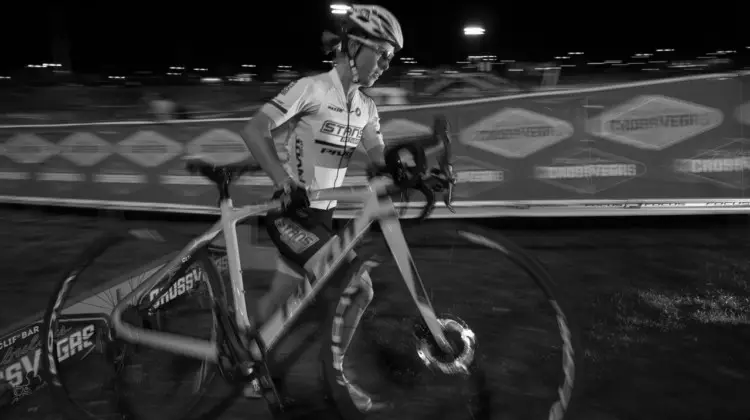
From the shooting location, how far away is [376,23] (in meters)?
2.70

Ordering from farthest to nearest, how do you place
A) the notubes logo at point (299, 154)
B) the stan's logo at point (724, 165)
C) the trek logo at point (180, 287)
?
the stan's logo at point (724, 165) → the trek logo at point (180, 287) → the notubes logo at point (299, 154)

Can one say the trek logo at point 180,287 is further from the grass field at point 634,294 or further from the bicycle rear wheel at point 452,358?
the bicycle rear wheel at point 452,358

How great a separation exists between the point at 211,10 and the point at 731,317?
49.7 m

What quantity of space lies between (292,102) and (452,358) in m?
1.40

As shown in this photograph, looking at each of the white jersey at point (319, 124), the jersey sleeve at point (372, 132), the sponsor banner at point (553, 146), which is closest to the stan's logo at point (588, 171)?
the sponsor banner at point (553, 146)

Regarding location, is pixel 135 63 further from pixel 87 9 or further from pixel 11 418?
pixel 11 418

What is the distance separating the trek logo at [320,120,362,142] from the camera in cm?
289

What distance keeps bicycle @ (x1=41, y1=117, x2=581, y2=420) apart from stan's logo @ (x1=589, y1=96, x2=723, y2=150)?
5502mm

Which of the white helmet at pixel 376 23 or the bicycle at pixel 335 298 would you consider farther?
the white helmet at pixel 376 23

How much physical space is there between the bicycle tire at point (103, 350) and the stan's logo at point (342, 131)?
0.96 m

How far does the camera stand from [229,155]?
8.80 metres

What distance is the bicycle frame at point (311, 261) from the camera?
9.03 ft

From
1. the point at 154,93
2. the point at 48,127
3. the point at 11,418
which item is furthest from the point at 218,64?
the point at 11,418

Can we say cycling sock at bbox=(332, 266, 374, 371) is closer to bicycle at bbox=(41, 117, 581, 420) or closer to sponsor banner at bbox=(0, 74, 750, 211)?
bicycle at bbox=(41, 117, 581, 420)
